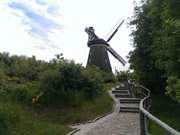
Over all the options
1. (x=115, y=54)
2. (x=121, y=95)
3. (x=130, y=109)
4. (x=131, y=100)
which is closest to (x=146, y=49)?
(x=131, y=100)

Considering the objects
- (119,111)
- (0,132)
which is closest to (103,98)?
(119,111)

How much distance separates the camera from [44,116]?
13992 millimetres

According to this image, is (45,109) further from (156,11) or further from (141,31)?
(141,31)

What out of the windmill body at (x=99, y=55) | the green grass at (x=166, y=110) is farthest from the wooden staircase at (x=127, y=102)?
the windmill body at (x=99, y=55)

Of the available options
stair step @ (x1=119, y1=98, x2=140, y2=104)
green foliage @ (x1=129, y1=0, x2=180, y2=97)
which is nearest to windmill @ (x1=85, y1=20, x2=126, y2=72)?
green foliage @ (x1=129, y1=0, x2=180, y2=97)

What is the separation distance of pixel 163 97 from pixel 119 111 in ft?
21.4

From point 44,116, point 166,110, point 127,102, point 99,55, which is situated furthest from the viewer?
point 99,55

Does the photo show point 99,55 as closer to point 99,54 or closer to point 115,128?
point 99,54

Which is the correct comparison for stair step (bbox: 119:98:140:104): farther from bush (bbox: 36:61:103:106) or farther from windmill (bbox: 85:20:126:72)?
windmill (bbox: 85:20:126:72)

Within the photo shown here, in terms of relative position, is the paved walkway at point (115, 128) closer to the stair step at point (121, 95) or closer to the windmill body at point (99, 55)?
the stair step at point (121, 95)

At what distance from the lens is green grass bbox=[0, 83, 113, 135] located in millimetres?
10578

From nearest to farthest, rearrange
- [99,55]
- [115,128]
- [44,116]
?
[115,128]
[44,116]
[99,55]

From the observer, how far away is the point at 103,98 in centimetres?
1808

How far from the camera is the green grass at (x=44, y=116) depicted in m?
10.6
